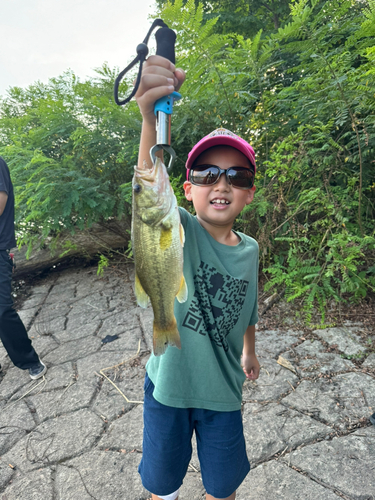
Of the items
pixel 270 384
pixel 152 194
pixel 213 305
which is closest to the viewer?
pixel 152 194

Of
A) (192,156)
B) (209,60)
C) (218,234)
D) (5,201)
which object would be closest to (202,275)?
(218,234)

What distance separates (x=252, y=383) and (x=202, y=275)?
2004 millimetres

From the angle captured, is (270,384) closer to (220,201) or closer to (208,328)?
(208,328)

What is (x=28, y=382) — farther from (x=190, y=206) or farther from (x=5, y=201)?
(x=190, y=206)

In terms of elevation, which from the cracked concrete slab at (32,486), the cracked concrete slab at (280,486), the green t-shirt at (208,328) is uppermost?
the green t-shirt at (208,328)

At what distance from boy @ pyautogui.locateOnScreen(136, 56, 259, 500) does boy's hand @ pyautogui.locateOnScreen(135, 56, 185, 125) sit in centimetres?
42

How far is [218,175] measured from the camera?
1511 millimetres

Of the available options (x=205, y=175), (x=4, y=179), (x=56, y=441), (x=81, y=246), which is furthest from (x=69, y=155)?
(x=205, y=175)

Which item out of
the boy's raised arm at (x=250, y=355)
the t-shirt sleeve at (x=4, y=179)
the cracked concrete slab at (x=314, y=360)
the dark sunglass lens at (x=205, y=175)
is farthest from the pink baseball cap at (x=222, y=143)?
the t-shirt sleeve at (x=4, y=179)

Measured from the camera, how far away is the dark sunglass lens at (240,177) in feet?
4.95

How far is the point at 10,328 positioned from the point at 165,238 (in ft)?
9.94

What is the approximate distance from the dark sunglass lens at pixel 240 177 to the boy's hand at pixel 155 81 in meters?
0.51

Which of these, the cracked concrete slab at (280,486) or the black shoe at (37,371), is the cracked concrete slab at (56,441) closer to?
the black shoe at (37,371)

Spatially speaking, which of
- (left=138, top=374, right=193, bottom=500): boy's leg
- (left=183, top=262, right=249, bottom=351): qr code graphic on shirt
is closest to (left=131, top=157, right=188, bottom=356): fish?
(left=183, top=262, right=249, bottom=351): qr code graphic on shirt
